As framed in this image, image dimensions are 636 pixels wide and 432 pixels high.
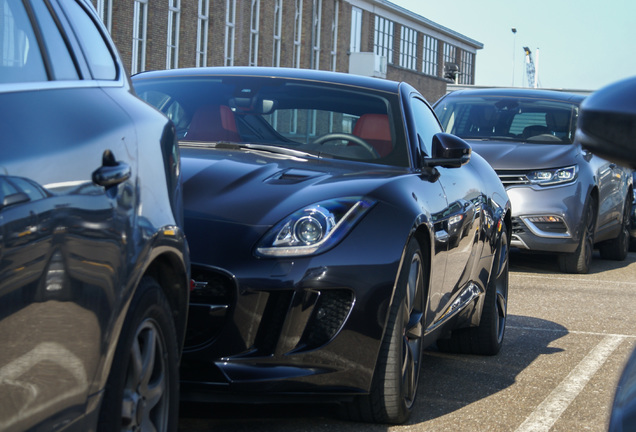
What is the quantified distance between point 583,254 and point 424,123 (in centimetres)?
588

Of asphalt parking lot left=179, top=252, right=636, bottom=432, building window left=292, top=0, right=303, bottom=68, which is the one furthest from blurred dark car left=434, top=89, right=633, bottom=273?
A: building window left=292, top=0, right=303, bottom=68

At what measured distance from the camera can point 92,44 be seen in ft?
10.7

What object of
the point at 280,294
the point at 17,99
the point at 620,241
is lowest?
the point at 620,241

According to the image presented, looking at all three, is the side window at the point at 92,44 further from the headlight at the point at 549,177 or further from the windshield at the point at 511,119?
the windshield at the point at 511,119

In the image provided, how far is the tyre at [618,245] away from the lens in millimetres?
13602

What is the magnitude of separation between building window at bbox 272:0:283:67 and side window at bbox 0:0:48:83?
5251 cm

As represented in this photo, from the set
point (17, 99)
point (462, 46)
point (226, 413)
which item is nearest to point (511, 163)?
point (226, 413)

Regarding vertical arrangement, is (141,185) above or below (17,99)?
below

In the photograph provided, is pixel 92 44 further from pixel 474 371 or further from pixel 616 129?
pixel 474 371

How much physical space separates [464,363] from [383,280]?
7.18ft

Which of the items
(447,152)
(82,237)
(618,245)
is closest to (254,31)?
(618,245)

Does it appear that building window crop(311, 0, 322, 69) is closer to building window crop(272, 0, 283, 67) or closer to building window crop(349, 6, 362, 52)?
building window crop(272, 0, 283, 67)

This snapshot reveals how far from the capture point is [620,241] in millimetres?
13602

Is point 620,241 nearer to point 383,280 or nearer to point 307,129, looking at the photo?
point 307,129
